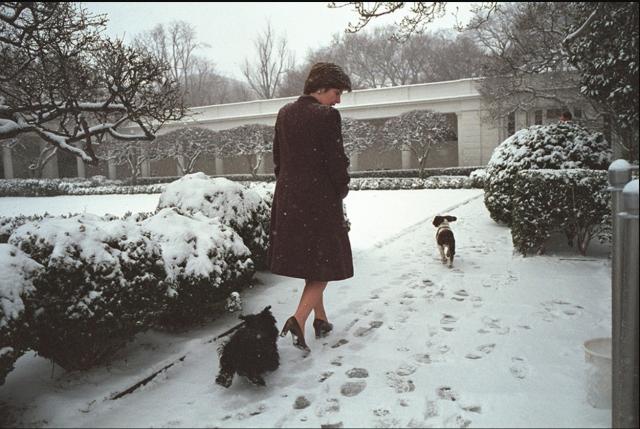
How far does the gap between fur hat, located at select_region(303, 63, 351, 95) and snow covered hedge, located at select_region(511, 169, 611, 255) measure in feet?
11.0

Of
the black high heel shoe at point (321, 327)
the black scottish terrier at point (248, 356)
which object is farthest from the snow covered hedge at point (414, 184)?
the black scottish terrier at point (248, 356)

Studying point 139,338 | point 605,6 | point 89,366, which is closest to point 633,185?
point 605,6

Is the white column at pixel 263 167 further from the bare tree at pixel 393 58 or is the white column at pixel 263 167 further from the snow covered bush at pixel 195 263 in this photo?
the snow covered bush at pixel 195 263

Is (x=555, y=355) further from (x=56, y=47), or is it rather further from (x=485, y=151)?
(x=485, y=151)

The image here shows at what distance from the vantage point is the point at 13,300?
8.15 feet

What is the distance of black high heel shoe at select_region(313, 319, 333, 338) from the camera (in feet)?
11.7

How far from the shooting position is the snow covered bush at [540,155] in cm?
638

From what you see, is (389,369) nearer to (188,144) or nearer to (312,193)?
(312,193)

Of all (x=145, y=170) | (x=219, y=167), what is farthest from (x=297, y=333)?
(x=145, y=170)

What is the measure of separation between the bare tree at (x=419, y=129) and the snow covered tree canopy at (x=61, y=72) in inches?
749

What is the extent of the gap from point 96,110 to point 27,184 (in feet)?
11.2

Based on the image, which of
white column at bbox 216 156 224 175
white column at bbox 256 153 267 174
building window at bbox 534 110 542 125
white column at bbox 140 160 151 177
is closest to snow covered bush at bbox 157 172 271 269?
building window at bbox 534 110 542 125

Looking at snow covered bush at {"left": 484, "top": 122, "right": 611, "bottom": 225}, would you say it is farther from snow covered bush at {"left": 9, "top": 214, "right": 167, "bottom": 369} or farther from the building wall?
the building wall

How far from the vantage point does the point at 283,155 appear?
3.30m
